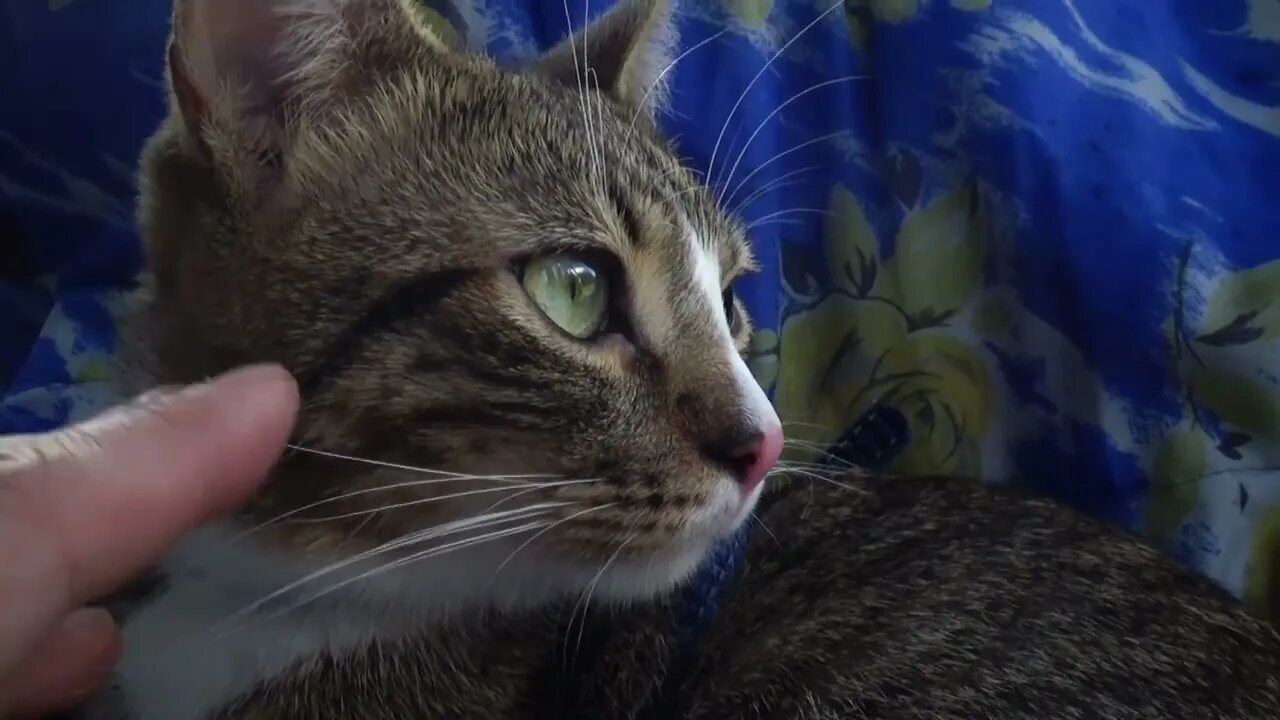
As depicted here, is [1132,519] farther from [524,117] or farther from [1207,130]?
[524,117]

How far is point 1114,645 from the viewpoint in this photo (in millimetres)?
871

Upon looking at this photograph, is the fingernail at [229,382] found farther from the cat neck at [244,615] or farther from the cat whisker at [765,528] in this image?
the cat whisker at [765,528]

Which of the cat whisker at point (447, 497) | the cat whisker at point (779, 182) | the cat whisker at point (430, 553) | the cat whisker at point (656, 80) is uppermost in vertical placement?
the cat whisker at point (656, 80)

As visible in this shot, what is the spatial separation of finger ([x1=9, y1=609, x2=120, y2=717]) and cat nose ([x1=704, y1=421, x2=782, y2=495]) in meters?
0.43

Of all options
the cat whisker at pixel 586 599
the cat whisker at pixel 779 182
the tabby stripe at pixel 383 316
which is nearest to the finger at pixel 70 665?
the tabby stripe at pixel 383 316

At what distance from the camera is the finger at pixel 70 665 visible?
626 mm

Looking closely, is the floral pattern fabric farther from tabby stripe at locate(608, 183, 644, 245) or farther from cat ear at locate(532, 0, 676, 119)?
tabby stripe at locate(608, 183, 644, 245)

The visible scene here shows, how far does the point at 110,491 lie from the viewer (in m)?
0.54

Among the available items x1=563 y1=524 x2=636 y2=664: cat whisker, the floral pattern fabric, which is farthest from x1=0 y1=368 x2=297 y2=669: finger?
the floral pattern fabric

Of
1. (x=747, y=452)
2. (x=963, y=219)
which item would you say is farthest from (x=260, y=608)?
(x=963, y=219)

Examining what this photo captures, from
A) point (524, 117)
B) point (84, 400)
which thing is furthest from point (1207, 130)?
point (84, 400)

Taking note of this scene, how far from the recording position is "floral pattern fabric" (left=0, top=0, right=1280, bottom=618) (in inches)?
42.0

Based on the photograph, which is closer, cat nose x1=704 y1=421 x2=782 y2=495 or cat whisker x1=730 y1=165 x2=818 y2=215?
cat nose x1=704 y1=421 x2=782 y2=495

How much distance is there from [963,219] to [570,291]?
Result: 62cm
